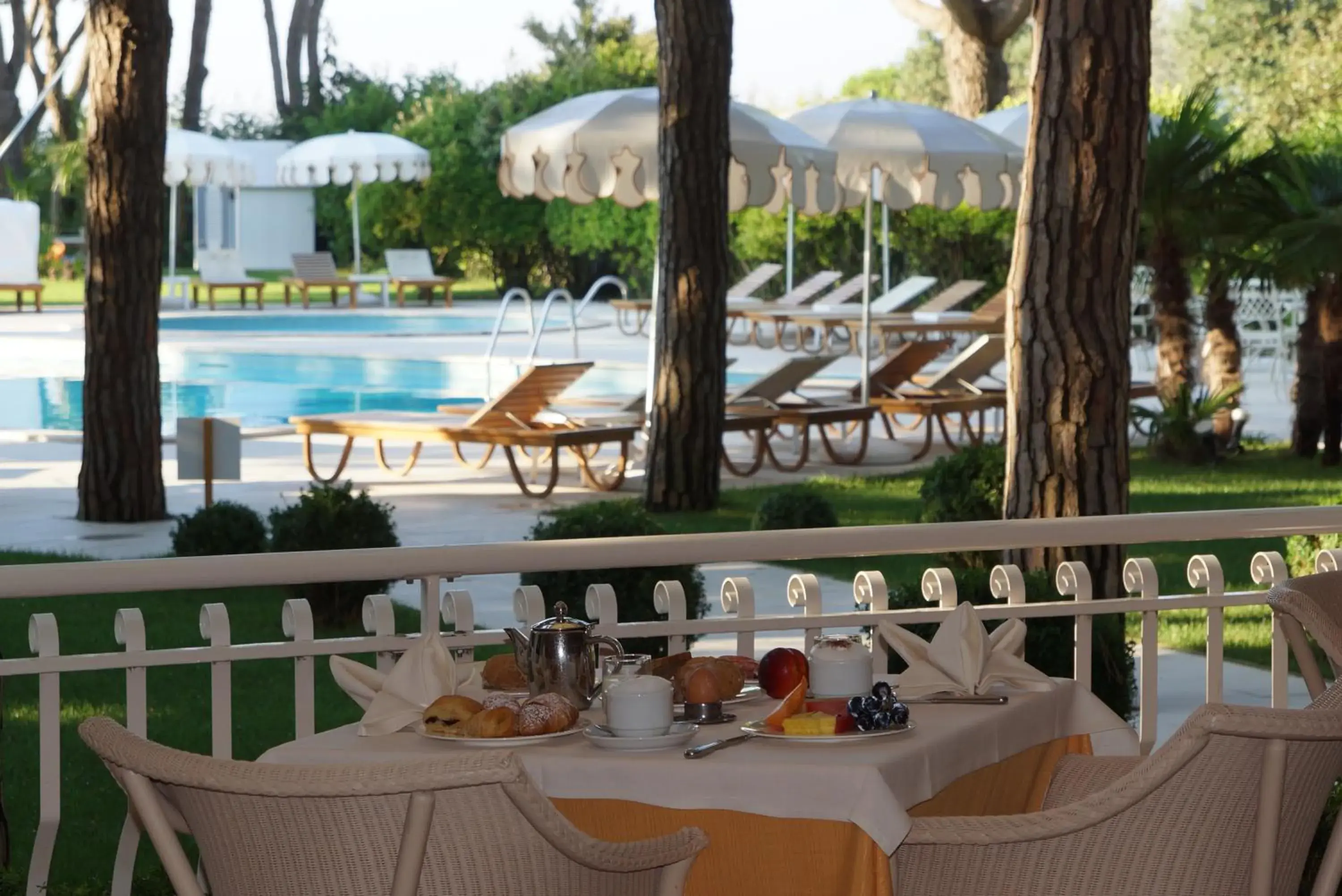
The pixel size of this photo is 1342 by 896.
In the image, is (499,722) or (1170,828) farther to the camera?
(499,722)

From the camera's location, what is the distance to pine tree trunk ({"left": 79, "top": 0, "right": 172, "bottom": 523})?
9797mm

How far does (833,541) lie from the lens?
11.8 feet

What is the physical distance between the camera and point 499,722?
267 centimetres

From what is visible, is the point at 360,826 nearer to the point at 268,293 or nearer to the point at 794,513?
the point at 794,513

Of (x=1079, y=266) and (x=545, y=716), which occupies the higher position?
(x=1079, y=266)

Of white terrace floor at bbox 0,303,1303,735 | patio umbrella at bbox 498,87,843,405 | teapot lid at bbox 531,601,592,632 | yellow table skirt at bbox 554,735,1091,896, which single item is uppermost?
patio umbrella at bbox 498,87,843,405

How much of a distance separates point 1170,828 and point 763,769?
0.55 metres

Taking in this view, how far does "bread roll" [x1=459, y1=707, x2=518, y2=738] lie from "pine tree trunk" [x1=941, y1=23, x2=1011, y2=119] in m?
21.4

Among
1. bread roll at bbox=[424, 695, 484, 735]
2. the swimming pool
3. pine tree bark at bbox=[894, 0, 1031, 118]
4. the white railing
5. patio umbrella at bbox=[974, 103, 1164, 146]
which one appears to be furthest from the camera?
the swimming pool

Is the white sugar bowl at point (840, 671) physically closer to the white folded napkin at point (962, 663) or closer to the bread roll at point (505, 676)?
the white folded napkin at point (962, 663)

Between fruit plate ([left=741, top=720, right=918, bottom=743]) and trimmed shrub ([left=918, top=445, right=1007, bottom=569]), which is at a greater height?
fruit plate ([left=741, top=720, right=918, bottom=743])

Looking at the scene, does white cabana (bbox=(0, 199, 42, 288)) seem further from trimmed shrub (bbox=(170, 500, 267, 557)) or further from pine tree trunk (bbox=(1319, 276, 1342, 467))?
trimmed shrub (bbox=(170, 500, 267, 557))

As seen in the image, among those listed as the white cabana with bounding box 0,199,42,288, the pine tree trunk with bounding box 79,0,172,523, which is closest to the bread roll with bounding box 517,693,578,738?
the pine tree trunk with bounding box 79,0,172,523

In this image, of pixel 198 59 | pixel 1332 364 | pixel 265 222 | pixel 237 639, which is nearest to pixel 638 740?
pixel 237 639
